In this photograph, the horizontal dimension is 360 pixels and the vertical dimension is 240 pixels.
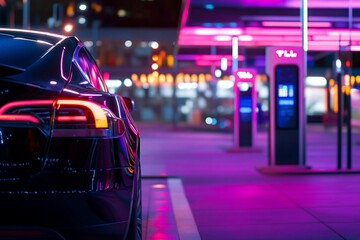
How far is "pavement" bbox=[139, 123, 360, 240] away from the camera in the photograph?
705cm

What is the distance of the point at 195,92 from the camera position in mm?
49531

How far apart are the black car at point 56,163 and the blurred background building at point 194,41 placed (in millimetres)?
9861

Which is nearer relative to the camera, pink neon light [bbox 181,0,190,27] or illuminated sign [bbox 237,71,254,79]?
pink neon light [bbox 181,0,190,27]

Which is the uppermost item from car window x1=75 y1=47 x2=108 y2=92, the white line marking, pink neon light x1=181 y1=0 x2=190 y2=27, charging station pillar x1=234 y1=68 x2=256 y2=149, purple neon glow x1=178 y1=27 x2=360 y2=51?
pink neon light x1=181 y1=0 x2=190 y2=27

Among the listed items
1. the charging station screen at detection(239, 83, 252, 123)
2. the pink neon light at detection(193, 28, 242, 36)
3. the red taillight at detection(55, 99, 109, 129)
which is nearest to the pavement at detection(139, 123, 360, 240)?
the red taillight at detection(55, 99, 109, 129)

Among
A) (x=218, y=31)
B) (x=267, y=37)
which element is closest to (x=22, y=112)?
(x=218, y=31)

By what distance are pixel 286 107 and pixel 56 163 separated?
9.42 m

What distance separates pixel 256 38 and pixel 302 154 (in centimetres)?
896

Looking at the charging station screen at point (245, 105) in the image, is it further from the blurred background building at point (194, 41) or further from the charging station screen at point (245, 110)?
the blurred background building at point (194, 41)

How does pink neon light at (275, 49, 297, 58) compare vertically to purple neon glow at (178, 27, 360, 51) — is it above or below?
below

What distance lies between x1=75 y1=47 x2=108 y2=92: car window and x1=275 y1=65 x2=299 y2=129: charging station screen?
285 inches

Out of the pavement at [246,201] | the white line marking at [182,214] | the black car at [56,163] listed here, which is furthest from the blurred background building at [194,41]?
the black car at [56,163]

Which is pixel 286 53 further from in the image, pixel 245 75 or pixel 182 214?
pixel 182 214

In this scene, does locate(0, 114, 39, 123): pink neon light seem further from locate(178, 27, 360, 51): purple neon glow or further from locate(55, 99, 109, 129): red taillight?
locate(178, 27, 360, 51): purple neon glow
